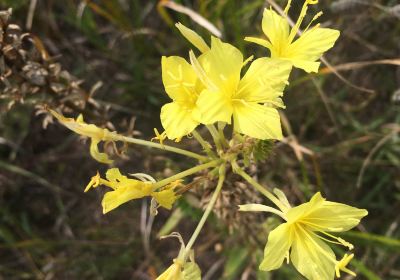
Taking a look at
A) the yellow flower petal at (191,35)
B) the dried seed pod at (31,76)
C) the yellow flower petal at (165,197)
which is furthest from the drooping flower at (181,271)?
the dried seed pod at (31,76)

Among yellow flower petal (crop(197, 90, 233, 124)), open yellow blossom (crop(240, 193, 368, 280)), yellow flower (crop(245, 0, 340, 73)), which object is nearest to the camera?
yellow flower petal (crop(197, 90, 233, 124))

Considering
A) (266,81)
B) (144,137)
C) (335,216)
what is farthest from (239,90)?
(144,137)

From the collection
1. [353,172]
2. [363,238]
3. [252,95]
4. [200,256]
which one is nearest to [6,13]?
[252,95]

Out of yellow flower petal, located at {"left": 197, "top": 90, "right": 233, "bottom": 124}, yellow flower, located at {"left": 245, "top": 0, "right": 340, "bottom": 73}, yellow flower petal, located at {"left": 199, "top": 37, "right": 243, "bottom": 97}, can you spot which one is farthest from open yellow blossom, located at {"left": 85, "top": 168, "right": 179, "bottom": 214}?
yellow flower, located at {"left": 245, "top": 0, "right": 340, "bottom": 73}

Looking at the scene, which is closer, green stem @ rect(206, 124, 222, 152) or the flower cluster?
the flower cluster

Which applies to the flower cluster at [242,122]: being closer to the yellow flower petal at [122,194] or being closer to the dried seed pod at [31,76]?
the yellow flower petal at [122,194]

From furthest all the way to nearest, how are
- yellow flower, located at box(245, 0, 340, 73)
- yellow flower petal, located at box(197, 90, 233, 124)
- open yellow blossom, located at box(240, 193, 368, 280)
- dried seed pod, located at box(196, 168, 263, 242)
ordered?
dried seed pod, located at box(196, 168, 263, 242)
yellow flower, located at box(245, 0, 340, 73)
open yellow blossom, located at box(240, 193, 368, 280)
yellow flower petal, located at box(197, 90, 233, 124)

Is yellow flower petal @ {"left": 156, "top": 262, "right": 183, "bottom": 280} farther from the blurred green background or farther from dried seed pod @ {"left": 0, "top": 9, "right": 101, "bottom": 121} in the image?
the blurred green background

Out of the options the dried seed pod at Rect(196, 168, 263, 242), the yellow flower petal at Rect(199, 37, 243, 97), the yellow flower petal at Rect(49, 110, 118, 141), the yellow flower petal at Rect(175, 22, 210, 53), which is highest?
the yellow flower petal at Rect(175, 22, 210, 53)

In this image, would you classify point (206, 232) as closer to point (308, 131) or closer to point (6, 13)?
point (308, 131)
